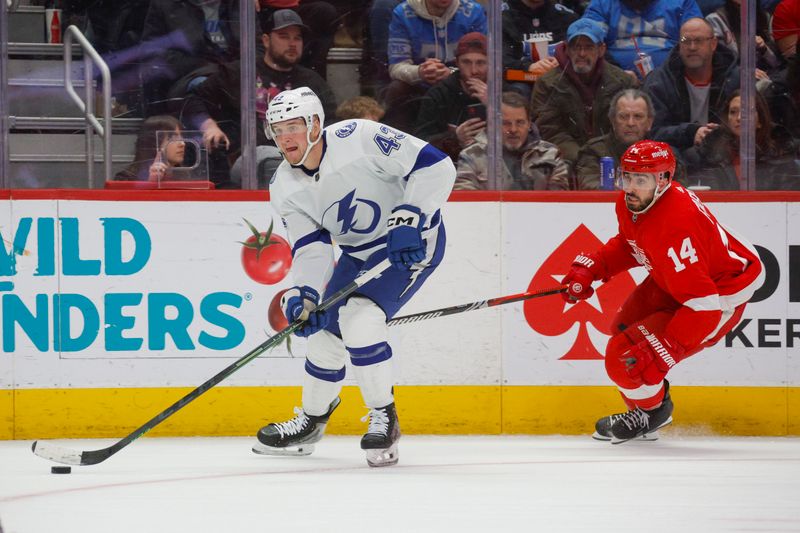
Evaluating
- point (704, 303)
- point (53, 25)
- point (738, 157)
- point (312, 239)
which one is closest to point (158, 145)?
point (53, 25)

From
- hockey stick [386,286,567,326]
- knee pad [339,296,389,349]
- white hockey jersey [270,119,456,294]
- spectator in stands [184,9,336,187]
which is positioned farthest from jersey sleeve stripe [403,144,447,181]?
spectator in stands [184,9,336,187]

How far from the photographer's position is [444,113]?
15.4 feet

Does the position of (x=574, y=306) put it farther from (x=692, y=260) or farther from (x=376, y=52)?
(x=376, y=52)

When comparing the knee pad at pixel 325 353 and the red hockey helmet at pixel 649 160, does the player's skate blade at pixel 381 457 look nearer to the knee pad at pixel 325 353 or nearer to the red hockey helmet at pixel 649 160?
the knee pad at pixel 325 353

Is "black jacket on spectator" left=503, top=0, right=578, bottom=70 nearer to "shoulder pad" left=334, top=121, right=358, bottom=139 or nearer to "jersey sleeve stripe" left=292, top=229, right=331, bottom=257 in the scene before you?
"shoulder pad" left=334, top=121, right=358, bottom=139

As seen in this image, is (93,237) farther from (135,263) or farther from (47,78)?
(47,78)

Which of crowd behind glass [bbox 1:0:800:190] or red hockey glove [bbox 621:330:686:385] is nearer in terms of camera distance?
red hockey glove [bbox 621:330:686:385]

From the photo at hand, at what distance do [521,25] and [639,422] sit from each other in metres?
1.65

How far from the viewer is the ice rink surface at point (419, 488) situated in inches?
112

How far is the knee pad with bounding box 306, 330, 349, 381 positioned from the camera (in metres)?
3.92

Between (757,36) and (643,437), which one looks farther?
(757,36)

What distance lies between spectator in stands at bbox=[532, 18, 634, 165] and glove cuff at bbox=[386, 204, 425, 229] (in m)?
1.18

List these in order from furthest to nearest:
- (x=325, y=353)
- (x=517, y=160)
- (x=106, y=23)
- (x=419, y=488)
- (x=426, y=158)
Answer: (x=517, y=160)
(x=106, y=23)
(x=325, y=353)
(x=426, y=158)
(x=419, y=488)

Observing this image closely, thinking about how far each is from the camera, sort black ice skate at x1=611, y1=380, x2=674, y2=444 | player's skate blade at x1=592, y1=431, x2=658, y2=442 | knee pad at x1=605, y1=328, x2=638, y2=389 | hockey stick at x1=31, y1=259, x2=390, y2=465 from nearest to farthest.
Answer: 1. hockey stick at x1=31, y1=259, x2=390, y2=465
2. knee pad at x1=605, y1=328, x2=638, y2=389
3. black ice skate at x1=611, y1=380, x2=674, y2=444
4. player's skate blade at x1=592, y1=431, x2=658, y2=442
